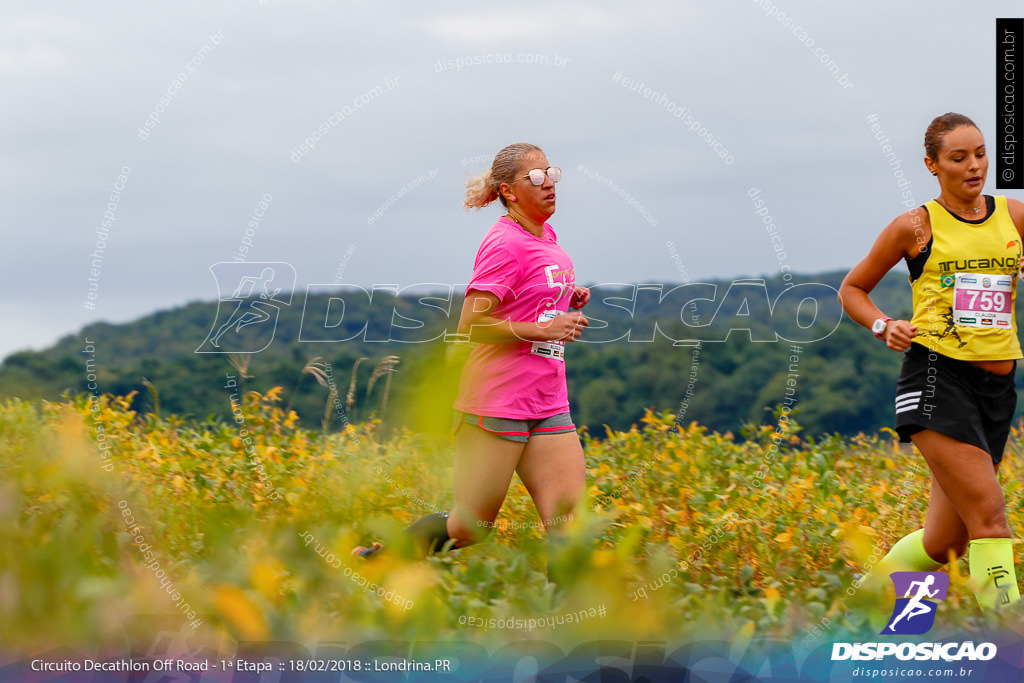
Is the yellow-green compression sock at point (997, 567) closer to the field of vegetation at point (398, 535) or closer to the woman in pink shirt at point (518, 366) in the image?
the field of vegetation at point (398, 535)

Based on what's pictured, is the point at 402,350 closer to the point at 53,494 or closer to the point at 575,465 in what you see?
the point at 53,494

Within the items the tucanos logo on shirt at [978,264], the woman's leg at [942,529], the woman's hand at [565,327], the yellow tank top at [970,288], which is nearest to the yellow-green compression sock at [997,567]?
the woman's leg at [942,529]

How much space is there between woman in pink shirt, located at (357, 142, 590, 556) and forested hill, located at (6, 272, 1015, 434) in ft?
1.72

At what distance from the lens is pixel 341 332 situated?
7.18 meters

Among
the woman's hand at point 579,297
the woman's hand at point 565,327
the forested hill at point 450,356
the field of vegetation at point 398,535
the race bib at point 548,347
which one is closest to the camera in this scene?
the field of vegetation at point 398,535

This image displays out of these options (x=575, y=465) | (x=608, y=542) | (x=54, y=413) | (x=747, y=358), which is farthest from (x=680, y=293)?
(x=747, y=358)

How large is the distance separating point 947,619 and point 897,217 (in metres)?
1.55

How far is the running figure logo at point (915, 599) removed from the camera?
403cm

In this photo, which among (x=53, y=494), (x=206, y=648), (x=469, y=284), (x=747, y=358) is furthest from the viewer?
(x=747, y=358)

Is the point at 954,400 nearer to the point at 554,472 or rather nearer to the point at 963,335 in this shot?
the point at 963,335

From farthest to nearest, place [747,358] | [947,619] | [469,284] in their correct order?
1. [747,358]
2. [469,284]
3. [947,619]

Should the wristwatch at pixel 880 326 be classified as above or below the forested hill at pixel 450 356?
above

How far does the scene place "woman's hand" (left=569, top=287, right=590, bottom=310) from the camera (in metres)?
4.76

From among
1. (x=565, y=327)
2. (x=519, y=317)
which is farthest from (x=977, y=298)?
(x=519, y=317)
